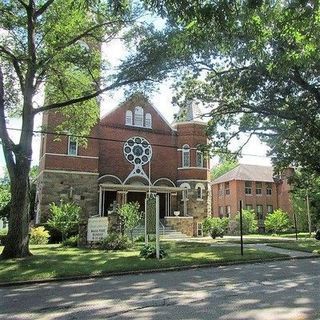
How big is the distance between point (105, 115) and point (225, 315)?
3237 centimetres

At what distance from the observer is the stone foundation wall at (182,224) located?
36.2 metres

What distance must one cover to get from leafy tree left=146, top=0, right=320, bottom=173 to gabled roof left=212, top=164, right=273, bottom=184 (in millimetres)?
31094

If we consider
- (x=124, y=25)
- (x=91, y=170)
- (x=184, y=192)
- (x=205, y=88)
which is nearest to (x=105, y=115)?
(x=91, y=170)

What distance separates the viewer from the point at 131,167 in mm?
38438

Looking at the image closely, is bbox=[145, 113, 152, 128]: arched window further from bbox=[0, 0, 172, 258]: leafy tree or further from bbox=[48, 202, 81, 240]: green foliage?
bbox=[0, 0, 172, 258]: leafy tree

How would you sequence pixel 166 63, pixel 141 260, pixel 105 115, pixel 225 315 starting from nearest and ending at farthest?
pixel 225 315 → pixel 141 260 → pixel 166 63 → pixel 105 115

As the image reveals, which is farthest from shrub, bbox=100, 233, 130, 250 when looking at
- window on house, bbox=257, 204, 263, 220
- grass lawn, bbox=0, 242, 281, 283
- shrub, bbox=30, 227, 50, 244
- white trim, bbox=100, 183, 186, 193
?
window on house, bbox=257, 204, 263, 220

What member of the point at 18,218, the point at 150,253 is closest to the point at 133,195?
the point at 18,218

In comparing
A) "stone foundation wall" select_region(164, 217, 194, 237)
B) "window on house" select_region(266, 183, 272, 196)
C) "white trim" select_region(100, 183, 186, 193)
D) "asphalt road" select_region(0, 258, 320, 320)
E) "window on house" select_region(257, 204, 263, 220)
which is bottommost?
"asphalt road" select_region(0, 258, 320, 320)

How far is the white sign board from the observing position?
21.9 metres

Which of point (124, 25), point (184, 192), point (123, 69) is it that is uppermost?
point (124, 25)

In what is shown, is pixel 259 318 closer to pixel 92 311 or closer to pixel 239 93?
pixel 92 311

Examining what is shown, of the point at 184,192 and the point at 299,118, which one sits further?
the point at 184,192

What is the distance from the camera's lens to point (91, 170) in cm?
3531
